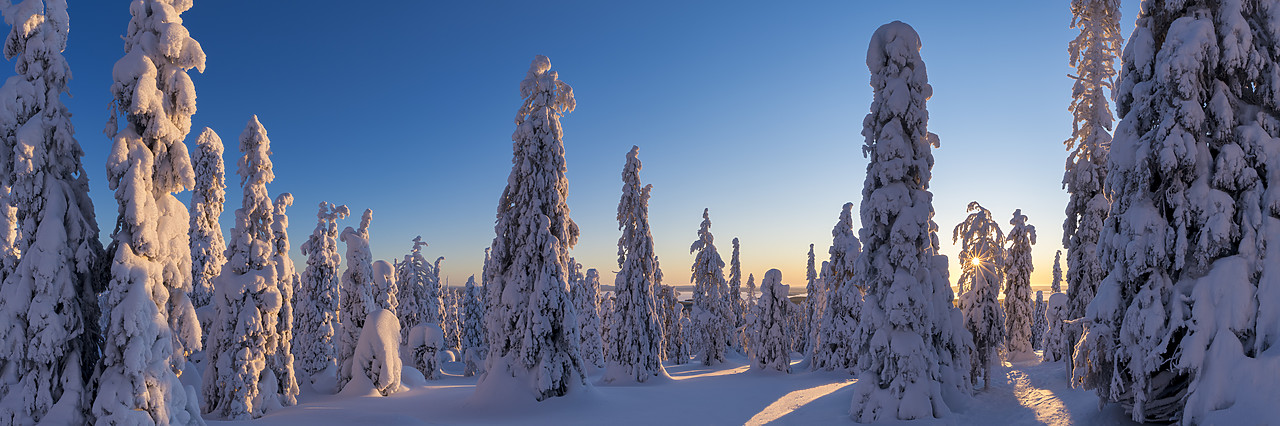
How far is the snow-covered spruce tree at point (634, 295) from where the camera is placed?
2992cm

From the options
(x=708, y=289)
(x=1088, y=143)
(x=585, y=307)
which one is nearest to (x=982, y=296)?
(x=1088, y=143)

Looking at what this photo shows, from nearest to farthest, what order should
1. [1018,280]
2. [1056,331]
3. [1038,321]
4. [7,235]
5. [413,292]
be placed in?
[7,235] → [1056,331] → [1018,280] → [413,292] → [1038,321]

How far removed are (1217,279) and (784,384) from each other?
21.1 meters

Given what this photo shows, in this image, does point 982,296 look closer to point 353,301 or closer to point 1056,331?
point 1056,331

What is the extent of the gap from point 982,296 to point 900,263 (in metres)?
8.65

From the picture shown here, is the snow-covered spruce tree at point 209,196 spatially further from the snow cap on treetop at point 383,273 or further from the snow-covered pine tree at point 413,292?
the snow-covered pine tree at point 413,292

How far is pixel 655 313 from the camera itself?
31172 millimetres

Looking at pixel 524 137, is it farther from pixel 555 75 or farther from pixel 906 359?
pixel 906 359

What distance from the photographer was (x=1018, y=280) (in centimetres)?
2934

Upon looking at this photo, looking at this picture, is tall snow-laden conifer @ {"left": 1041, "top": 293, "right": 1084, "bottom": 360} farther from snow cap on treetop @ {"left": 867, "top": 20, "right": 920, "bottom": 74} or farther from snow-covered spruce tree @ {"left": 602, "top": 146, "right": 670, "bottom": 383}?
snow-covered spruce tree @ {"left": 602, "top": 146, "right": 670, "bottom": 383}

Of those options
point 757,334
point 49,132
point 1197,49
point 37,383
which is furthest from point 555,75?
point 757,334

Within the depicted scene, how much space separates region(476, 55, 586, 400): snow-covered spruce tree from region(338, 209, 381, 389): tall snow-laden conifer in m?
9.95

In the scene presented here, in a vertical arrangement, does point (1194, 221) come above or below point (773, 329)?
above

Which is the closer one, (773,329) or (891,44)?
(891,44)
